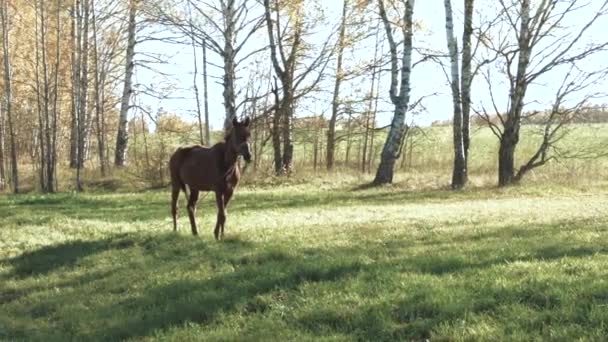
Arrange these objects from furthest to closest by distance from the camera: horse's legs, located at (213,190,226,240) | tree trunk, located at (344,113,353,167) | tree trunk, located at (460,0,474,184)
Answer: tree trunk, located at (344,113,353,167), tree trunk, located at (460,0,474,184), horse's legs, located at (213,190,226,240)

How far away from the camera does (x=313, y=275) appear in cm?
763

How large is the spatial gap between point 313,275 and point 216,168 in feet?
14.4

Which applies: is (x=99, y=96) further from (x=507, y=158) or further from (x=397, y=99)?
(x=507, y=158)

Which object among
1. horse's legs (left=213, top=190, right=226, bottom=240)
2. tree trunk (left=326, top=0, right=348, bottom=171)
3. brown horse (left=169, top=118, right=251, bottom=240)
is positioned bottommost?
horse's legs (left=213, top=190, right=226, bottom=240)

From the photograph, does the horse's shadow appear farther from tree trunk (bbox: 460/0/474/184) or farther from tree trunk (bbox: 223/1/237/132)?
tree trunk (bbox: 460/0/474/184)

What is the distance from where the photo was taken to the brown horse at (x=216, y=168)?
35.7 ft

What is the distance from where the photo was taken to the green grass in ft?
18.7

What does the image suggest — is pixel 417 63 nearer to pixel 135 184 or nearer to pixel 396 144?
pixel 396 144

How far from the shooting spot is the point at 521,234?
34.8ft

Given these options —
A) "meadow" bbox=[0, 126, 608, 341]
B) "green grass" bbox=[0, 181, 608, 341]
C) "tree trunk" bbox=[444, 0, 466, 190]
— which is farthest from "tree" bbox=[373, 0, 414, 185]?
"green grass" bbox=[0, 181, 608, 341]

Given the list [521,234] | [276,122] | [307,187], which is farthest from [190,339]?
[276,122]

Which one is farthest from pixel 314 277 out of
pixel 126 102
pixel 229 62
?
pixel 126 102

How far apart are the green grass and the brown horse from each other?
0.62 metres

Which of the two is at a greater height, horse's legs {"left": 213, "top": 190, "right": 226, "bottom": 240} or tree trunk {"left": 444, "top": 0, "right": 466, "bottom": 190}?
tree trunk {"left": 444, "top": 0, "right": 466, "bottom": 190}
